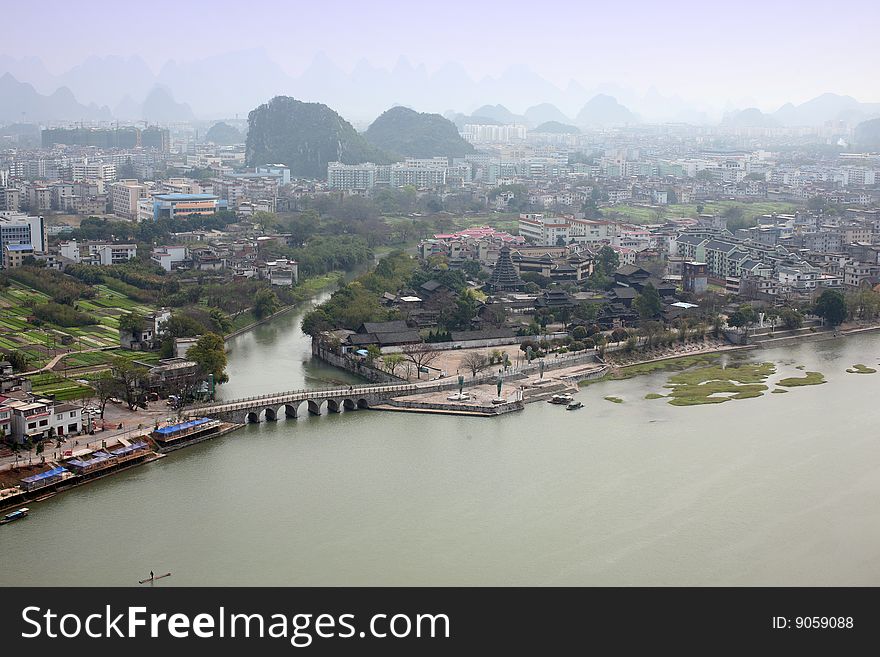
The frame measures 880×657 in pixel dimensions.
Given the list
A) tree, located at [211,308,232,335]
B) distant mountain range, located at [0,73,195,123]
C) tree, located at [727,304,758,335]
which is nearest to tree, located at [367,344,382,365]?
tree, located at [211,308,232,335]

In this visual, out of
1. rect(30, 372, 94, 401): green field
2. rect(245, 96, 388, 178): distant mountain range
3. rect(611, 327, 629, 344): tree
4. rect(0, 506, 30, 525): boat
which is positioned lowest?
rect(0, 506, 30, 525): boat

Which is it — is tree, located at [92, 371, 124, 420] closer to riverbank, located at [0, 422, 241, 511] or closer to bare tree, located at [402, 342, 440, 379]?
riverbank, located at [0, 422, 241, 511]

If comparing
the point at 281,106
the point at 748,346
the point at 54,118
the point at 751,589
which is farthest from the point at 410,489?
the point at 54,118

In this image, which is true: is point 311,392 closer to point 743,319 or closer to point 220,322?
point 220,322

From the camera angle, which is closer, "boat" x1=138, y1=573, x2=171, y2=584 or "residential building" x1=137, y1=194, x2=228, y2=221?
"boat" x1=138, y1=573, x2=171, y2=584

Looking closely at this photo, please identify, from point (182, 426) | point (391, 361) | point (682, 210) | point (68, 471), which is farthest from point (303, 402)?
point (682, 210)
